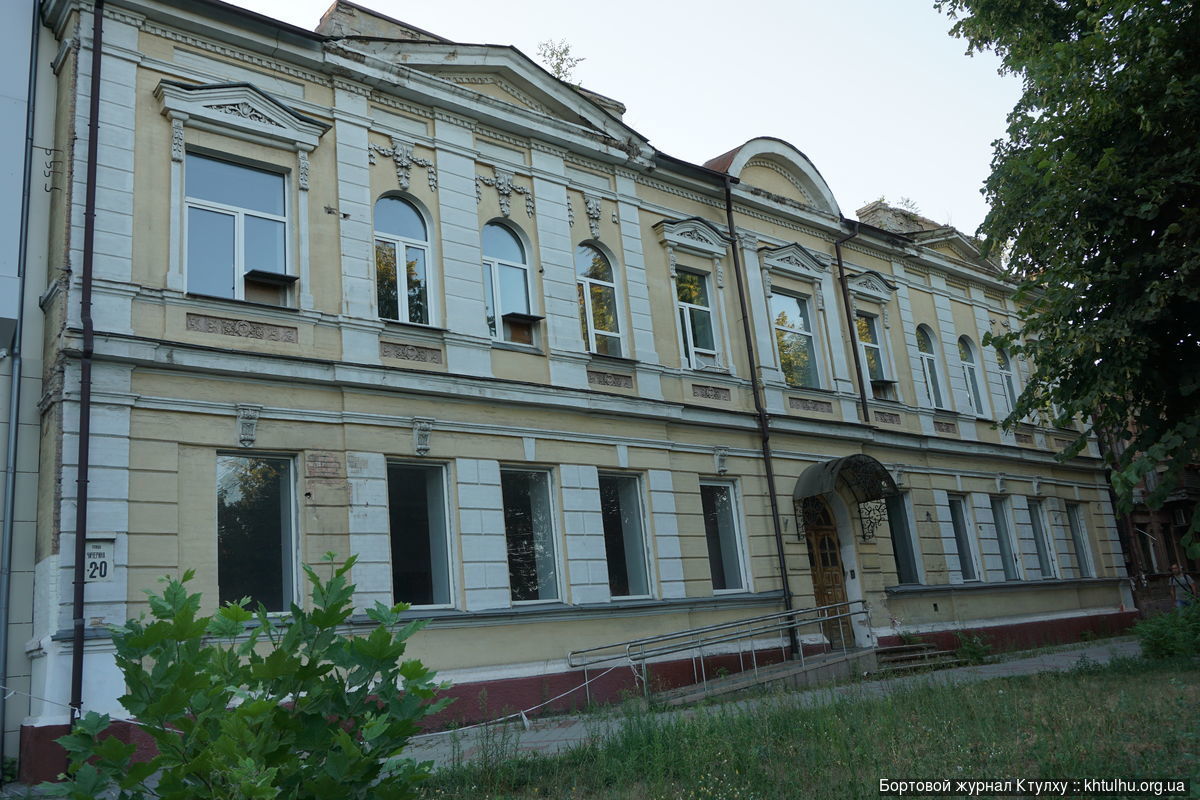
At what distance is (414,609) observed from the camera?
12.7 meters

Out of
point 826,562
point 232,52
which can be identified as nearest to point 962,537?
point 826,562

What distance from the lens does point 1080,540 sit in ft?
82.9

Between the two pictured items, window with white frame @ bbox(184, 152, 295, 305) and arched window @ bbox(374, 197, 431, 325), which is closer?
window with white frame @ bbox(184, 152, 295, 305)

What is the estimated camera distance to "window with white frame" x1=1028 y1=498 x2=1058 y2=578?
936 inches

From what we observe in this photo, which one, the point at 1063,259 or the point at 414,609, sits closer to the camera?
the point at 1063,259

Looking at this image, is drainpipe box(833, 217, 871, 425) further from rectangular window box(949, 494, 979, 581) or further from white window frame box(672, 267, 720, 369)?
white window frame box(672, 267, 720, 369)

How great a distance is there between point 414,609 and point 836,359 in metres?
10.9

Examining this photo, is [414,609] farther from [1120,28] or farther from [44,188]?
[1120,28]

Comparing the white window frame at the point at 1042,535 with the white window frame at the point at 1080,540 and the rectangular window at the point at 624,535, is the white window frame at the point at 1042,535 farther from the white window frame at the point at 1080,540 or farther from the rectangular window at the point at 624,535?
the rectangular window at the point at 624,535

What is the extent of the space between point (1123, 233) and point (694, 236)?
8.08 meters

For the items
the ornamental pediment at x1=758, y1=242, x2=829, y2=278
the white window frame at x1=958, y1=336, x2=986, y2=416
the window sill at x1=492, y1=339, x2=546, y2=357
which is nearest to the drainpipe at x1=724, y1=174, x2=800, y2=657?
the ornamental pediment at x1=758, y1=242, x2=829, y2=278

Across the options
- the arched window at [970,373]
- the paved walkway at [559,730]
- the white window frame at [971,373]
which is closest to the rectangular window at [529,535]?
the paved walkway at [559,730]

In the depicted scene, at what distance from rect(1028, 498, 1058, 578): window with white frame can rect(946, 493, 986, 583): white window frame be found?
9.08ft

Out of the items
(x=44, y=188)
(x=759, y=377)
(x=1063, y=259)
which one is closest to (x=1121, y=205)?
(x=1063, y=259)
